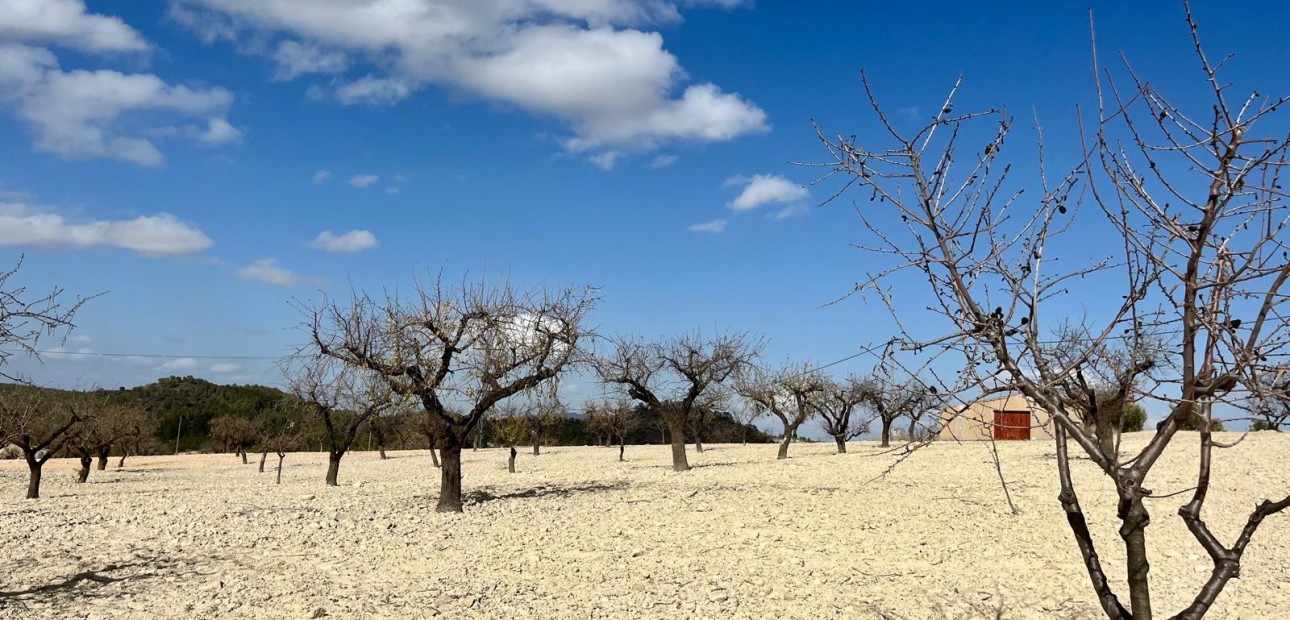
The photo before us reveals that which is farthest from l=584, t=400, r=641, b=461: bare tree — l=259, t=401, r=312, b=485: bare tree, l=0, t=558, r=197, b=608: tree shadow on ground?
l=0, t=558, r=197, b=608: tree shadow on ground

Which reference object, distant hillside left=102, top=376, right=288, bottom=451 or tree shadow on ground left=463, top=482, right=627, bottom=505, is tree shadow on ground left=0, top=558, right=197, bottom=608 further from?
distant hillside left=102, top=376, right=288, bottom=451

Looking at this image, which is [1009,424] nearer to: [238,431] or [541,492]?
[541,492]

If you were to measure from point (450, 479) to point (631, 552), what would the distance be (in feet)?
16.7

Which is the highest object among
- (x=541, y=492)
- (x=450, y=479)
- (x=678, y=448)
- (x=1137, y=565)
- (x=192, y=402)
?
(x=192, y=402)

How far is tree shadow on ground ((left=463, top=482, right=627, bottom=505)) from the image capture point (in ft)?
52.1

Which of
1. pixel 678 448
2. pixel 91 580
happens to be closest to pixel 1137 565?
pixel 91 580

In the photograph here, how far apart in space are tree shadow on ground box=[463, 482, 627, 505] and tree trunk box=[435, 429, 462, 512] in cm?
107

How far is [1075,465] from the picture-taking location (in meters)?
18.0

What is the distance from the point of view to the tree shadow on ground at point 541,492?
1588cm

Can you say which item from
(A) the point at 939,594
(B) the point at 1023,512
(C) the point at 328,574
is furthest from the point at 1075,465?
(C) the point at 328,574

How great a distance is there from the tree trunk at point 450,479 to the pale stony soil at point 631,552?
36 cm

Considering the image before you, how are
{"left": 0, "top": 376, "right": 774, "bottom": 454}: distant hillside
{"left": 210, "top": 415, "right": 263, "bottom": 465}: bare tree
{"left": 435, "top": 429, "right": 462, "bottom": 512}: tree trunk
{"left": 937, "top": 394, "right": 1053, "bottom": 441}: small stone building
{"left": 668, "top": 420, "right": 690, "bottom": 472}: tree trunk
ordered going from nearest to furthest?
1. {"left": 937, "top": 394, "right": 1053, "bottom": 441}: small stone building
2. {"left": 435, "top": 429, "right": 462, "bottom": 512}: tree trunk
3. {"left": 668, "top": 420, "right": 690, "bottom": 472}: tree trunk
4. {"left": 210, "top": 415, "right": 263, "bottom": 465}: bare tree
5. {"left": 0, "top": 376, "right": 774, "bottom": 454}: distant hillside

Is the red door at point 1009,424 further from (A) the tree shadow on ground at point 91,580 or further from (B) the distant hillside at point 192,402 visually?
(B) the distant hillside at point 192,402

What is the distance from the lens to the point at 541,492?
1684 centimetres
